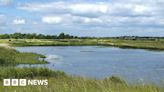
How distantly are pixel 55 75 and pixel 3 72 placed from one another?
5.20 meters

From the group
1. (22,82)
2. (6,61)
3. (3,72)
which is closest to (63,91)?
(22,82)

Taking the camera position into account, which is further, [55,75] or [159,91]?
[55,75]

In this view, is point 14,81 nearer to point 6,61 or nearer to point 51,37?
point 6,61

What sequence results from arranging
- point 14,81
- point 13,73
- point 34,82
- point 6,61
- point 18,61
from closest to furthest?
point 14,81 < point 34,82 < point 13,73 < point 6,61 < point 18,61

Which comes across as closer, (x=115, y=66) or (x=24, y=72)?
(x=115, y=66)

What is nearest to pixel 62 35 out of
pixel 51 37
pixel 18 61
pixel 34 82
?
pixel 51 37

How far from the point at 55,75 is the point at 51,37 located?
566 feet

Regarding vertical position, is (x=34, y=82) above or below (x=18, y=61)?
above

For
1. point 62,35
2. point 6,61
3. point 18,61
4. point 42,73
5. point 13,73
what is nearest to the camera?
point 13,73

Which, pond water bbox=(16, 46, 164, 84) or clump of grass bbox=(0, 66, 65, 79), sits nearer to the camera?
pond water bbox=(16, 46, 164, 84)

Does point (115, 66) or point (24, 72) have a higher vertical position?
point (115, 66)

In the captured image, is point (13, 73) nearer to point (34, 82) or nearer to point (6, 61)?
point (34, 82)

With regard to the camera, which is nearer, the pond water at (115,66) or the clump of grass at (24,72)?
the pond water at (115,66)

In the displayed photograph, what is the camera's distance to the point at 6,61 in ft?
156
